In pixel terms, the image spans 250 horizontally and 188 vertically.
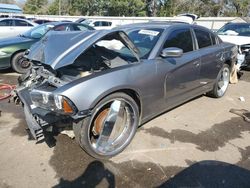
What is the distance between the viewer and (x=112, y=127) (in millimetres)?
3539

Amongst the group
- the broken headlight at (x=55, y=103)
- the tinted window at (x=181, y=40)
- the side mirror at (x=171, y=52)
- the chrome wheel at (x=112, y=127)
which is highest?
the tinted window at (x=181, y=40)

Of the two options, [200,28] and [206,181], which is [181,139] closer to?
[206,181]

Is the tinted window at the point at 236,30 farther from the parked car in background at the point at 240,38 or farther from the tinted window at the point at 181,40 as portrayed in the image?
the tinted window at the point at 181,40

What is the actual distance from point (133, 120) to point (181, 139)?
86 cm

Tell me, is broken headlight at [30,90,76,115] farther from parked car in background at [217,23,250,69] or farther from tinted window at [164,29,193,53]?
parked car in background at [217,23,250,69]

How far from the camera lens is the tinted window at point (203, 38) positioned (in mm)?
4906

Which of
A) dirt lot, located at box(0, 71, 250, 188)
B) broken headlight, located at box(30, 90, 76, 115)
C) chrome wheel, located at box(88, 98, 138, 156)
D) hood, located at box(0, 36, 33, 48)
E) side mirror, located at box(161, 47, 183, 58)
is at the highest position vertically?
side mirror, located at box(161, 47, 183, 58)

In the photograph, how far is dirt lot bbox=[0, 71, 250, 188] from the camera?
301cm

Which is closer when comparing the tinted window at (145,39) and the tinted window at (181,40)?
the tinted window at (145,39)

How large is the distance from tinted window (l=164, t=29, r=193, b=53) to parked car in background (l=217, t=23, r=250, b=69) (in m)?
3.82

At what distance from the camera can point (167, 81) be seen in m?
3.96

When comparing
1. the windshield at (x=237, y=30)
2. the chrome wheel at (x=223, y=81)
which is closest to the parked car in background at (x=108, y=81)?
the chrome wheel at (x=223, y=81)

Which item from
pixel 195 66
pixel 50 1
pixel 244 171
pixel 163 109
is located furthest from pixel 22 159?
pixel 50 1

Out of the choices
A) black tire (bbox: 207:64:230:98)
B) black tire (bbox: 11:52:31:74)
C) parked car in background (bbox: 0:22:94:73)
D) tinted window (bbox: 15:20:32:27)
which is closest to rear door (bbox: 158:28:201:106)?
black tire (bbox: 207:64:230:98)
